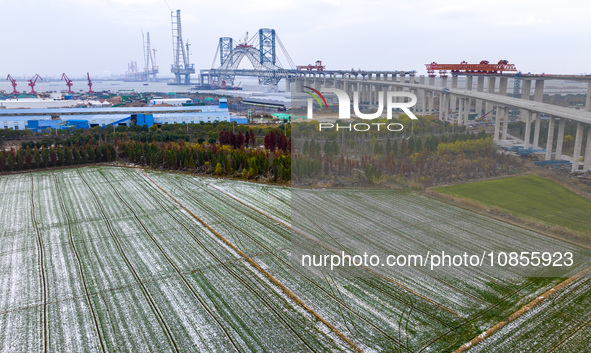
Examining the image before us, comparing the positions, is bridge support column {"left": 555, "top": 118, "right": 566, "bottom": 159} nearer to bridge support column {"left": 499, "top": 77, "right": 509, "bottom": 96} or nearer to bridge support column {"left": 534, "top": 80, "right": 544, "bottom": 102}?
bridge support column {"left": 534, "top": 80, "right": 544, "bottom": 102}

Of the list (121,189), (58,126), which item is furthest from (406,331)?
(58,126)

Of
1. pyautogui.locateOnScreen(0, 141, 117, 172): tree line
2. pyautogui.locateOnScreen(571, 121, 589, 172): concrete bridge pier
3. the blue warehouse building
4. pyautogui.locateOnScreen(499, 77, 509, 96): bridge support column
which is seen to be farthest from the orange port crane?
pyautogui.locateOnScreen(0, 141, 117, 172): tree line

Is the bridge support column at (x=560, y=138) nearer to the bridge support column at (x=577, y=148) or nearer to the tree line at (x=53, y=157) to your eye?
the bridge support column at (x=577, y=148)

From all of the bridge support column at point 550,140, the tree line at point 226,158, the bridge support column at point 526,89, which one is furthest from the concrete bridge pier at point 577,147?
the tree line at point 226,158

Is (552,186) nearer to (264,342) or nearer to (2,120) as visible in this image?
(264,342)

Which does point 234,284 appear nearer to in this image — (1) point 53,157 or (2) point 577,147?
(2) point 577,147

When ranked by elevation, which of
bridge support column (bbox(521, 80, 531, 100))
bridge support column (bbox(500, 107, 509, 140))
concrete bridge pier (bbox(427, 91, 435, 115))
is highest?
bridge support column (bbox(521, 80, 531, 100))
